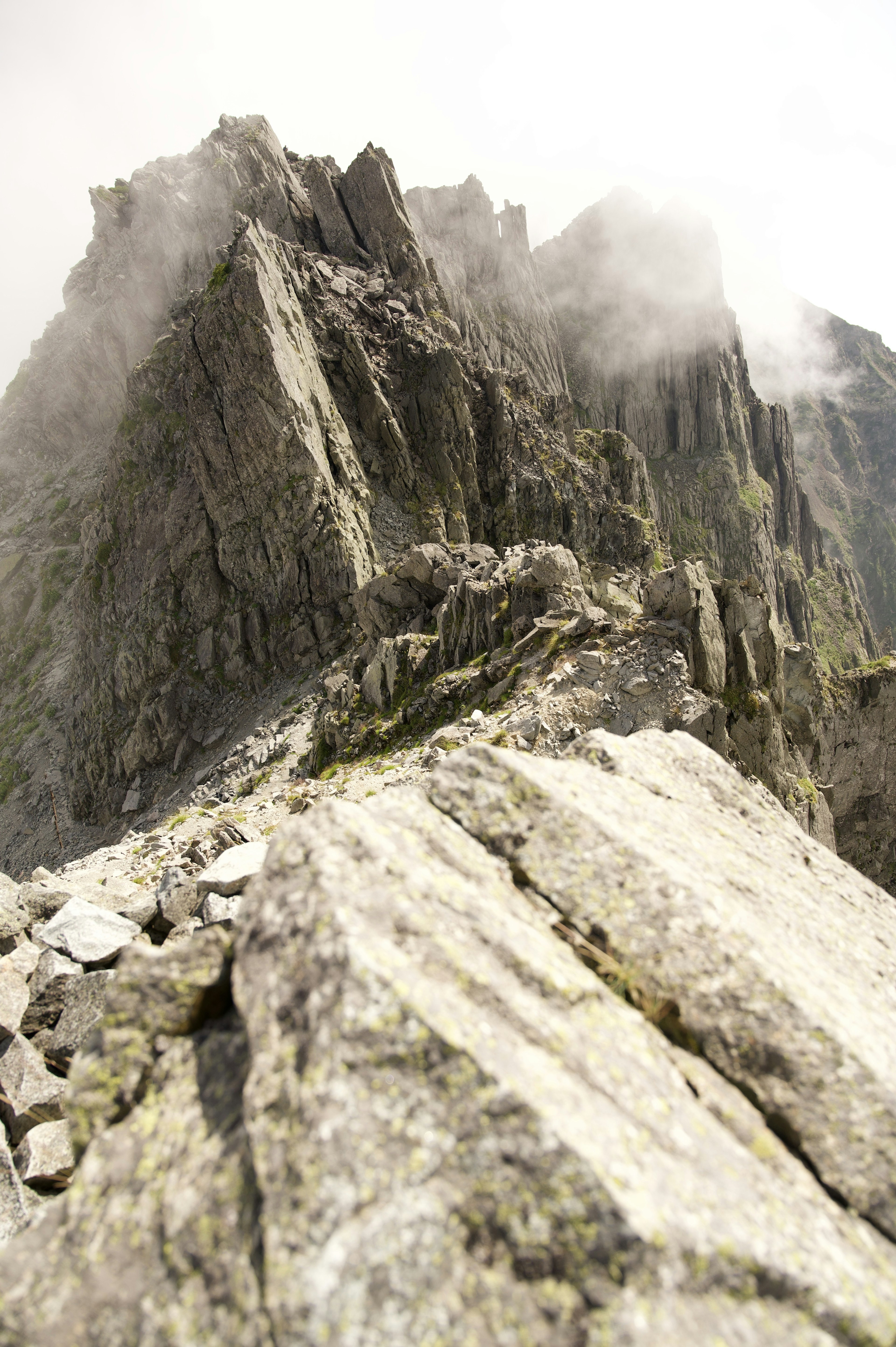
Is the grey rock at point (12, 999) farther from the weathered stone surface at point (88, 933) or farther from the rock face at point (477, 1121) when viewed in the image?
the rock face at point (477, 1121)

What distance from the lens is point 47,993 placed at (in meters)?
8.35

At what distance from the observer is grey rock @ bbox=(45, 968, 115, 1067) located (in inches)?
303

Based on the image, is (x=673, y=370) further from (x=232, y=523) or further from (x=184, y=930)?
(x=184, y=930)

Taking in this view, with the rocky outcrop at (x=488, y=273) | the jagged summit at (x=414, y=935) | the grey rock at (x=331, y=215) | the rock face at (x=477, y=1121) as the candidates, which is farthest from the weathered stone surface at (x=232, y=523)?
the rocky outcrop at (x=488, y=273)

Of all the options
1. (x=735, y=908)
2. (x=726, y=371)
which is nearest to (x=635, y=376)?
(x=726, y=371)

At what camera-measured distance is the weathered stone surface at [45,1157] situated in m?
6.43

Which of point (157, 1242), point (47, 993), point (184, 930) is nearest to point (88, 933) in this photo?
point (47, 993)

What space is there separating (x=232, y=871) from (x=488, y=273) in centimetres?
12336

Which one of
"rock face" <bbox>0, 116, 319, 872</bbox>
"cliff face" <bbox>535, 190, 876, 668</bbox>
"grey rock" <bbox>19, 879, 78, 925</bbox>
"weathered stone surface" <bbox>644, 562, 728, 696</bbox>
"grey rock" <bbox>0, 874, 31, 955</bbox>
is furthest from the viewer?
"cliff face" <bbox>535, 190, 876, 668</bbox>

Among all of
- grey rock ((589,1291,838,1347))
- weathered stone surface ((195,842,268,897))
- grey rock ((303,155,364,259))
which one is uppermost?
grey rock ((303,155,364,259))

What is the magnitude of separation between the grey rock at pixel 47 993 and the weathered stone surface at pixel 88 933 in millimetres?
306

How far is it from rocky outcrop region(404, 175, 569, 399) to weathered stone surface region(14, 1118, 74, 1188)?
101 m

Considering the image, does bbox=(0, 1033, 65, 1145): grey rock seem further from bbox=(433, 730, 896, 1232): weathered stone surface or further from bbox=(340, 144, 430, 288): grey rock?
bbox=(340, 144, 430, 288): grey rock

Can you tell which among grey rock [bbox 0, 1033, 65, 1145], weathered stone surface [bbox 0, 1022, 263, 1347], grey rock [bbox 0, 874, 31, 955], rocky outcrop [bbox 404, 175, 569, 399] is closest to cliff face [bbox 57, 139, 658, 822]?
rocky outcrop [bbox 404, 175, 569, 399]
